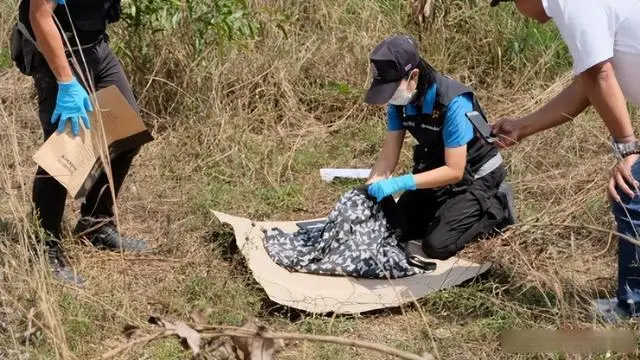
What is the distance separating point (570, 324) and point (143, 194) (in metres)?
2.23

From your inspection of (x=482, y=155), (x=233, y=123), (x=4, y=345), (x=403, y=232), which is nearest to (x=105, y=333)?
(x=4, y=345)

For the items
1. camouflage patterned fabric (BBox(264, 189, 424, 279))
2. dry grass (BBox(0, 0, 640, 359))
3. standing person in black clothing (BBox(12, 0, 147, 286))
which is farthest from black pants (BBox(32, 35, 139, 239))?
camouflage patterned fabric (BBox(264, 189, 424, 279))

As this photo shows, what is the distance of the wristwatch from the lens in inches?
107

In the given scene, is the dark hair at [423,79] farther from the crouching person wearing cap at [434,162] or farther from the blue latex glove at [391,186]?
the blue latex glove at [391,186]

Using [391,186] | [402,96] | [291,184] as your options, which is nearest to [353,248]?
[391,186]

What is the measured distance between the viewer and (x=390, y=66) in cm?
336

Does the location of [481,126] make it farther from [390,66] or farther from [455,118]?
[390,66]

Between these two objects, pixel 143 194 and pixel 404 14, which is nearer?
pixel 143 194

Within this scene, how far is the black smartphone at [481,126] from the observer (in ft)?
10.8

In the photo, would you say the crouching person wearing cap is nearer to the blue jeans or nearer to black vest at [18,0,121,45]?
the blue jeans

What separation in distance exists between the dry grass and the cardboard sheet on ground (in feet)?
0.17

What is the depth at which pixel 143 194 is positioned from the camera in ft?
14.0

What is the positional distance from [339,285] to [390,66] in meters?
0.87

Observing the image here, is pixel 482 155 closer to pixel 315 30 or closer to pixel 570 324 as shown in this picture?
pixel 570 324
